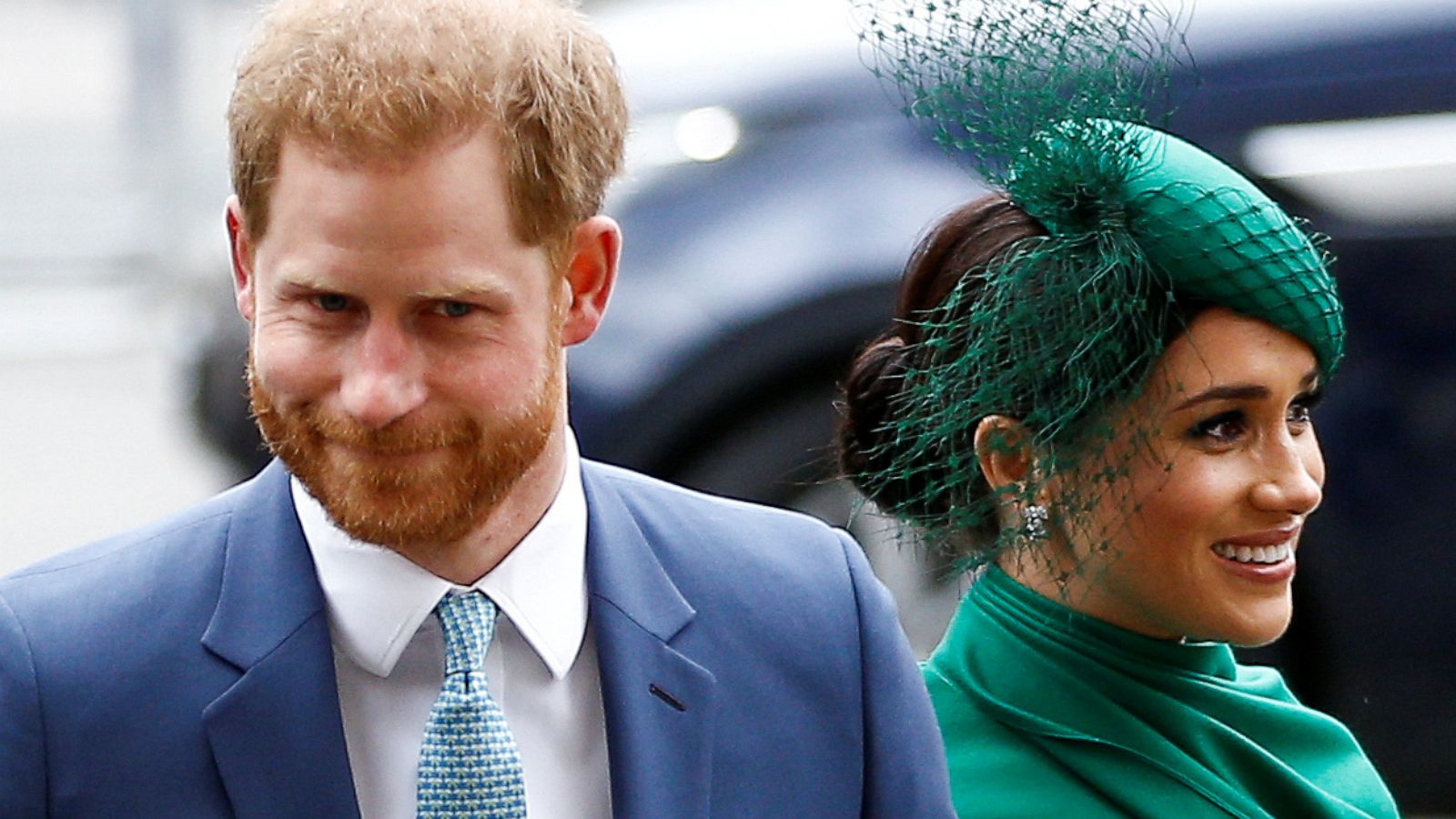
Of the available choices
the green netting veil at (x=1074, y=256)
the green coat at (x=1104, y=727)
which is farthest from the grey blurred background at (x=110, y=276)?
the green netting veil at (x=1074, y=256)

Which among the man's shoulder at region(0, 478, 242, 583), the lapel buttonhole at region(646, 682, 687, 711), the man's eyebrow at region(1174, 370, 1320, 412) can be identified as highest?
the man's shoulder at region(0, 478, 242, 583)

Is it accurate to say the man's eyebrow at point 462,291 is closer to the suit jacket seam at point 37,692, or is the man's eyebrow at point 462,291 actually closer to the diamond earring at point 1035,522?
the suit jacket seam at point 37,692

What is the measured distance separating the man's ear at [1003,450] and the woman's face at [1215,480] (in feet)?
0.22

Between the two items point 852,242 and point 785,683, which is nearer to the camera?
point 785,683

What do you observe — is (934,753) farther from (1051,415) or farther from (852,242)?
(852,242)

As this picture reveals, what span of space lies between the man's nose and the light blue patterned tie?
0.24 m

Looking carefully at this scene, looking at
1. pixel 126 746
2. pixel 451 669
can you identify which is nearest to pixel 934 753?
pixel 451 669

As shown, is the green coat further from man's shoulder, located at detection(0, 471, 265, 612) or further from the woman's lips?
man's shoulder, located at detection(0, 471, 265, 612)

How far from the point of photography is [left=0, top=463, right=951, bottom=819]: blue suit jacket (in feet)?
7.37

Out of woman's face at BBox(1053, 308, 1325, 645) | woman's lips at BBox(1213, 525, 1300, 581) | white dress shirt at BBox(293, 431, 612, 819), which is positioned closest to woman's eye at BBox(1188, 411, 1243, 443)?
woman's face at BBox(1053, 308, 1325, 645)

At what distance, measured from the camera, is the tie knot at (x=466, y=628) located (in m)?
2.32

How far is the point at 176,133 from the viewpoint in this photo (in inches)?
337

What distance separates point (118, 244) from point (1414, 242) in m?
5.31

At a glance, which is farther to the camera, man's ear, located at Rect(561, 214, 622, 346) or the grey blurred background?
the grey blurred background
